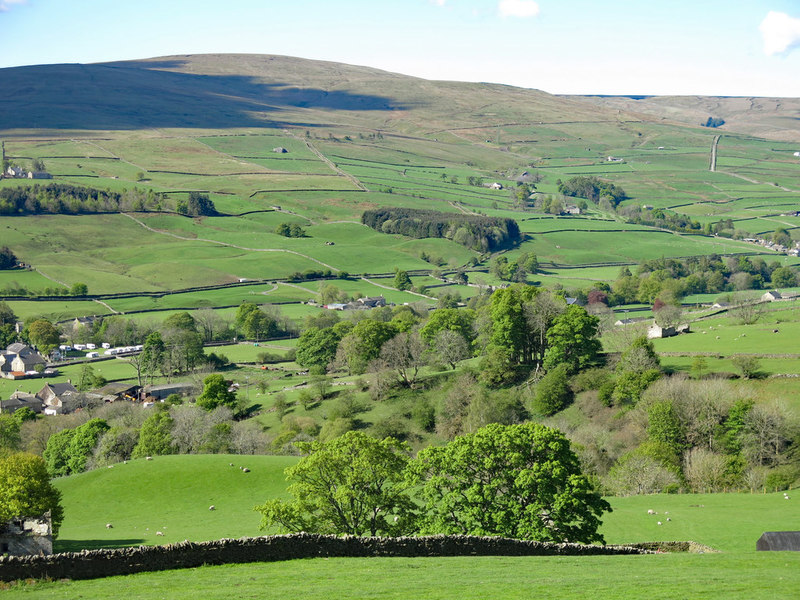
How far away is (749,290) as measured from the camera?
156375mm

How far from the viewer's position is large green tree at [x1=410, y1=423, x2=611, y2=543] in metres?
34.0

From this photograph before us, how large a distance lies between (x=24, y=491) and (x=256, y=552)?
17266mm

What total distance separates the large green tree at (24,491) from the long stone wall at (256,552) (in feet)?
48.8

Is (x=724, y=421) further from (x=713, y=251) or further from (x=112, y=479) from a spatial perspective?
(x=713, y=251)

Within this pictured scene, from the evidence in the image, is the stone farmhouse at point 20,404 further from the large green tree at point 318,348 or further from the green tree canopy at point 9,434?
the large green tree at point 318,348

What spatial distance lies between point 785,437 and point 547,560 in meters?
36.5

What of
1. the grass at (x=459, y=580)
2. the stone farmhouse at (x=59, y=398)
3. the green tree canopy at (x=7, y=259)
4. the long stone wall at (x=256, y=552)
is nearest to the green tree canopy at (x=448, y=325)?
the stone farmhouse at (x=59, y=398)

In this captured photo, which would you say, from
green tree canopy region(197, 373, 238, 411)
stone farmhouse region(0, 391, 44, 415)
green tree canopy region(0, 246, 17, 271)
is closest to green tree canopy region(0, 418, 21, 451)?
stone farmhouse region(0, 391, 44, 415)

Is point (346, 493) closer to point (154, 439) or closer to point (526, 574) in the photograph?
point (526, 574)

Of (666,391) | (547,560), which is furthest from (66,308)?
(547,560)

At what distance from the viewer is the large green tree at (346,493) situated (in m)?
34.4

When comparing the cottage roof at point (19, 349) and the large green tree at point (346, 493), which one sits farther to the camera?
the cottage roof at point (19, 349)

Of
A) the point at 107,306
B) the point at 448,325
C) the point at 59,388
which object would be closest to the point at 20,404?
the point at 59,388

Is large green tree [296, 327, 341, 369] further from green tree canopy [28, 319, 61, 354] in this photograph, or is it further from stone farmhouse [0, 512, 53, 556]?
stone farmhouse [0, 512, 53, 556]
